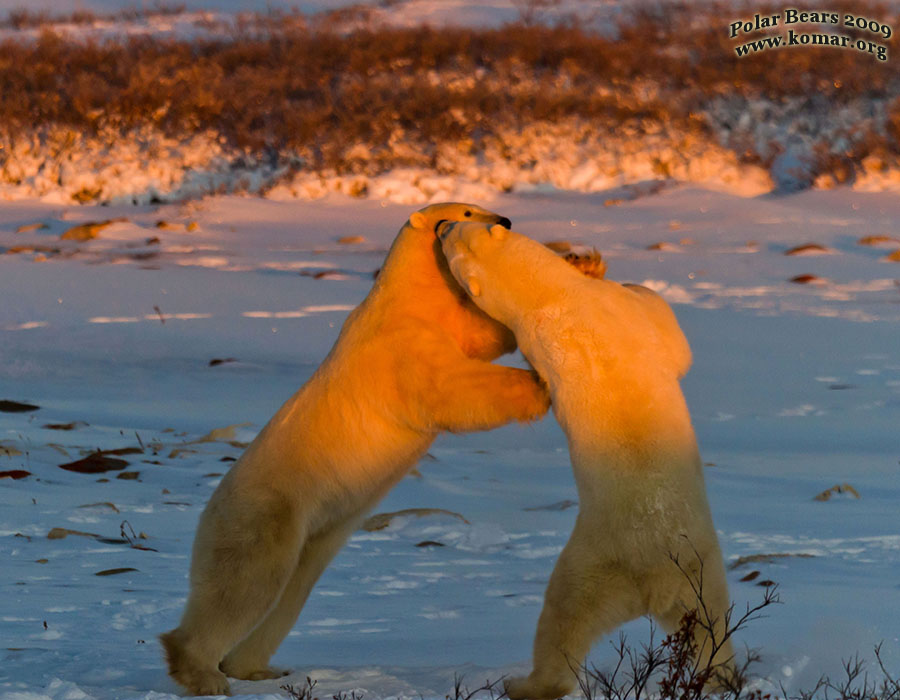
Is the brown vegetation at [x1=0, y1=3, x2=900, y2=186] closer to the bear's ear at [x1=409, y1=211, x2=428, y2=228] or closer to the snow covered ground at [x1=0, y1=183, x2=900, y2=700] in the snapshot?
the snow covered ground at [x1=0, y1=183, x2=900, y2=700]


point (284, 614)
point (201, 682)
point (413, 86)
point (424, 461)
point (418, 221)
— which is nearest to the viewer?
point (201, 682)

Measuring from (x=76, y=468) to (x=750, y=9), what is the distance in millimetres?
19967

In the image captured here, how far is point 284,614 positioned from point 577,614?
122 cm

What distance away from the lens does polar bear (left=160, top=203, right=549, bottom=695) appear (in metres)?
3.52

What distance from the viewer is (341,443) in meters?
3.76

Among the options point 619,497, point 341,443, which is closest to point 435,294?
point 341,443

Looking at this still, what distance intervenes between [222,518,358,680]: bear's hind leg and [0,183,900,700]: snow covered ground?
0.13 metres

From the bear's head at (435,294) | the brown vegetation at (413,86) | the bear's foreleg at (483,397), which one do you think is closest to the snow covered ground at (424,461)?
the bear's foreleg at (483,397)

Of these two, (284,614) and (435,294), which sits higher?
(435,294)

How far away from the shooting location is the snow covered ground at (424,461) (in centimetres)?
393

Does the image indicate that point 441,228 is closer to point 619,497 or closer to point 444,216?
point 444,216

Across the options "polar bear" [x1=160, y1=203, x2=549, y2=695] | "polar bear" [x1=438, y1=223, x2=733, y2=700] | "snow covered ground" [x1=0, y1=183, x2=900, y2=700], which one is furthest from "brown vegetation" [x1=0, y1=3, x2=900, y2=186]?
"polar bear" [x1=438, y1=223, x2=733, y2=700]

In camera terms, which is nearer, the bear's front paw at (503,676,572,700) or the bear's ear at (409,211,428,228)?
the bear's front paw at (503,676,572,700)

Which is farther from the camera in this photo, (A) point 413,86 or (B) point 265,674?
(A) point 413,86
